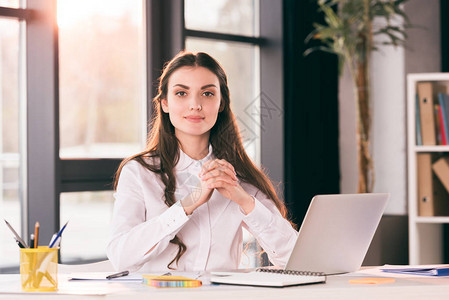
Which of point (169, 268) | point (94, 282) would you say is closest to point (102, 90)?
point (169, 268)

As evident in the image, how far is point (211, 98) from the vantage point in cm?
228

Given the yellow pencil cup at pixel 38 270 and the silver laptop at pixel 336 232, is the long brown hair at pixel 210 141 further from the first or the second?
the yellow pencil cup at pixel 38 270

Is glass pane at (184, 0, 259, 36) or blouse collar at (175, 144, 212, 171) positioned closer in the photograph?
blouse collar at (175, 144, 212, 171)

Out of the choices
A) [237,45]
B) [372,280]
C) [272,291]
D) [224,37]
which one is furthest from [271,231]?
[237,45]

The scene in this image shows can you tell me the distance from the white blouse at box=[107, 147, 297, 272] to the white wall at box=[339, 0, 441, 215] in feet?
7.18

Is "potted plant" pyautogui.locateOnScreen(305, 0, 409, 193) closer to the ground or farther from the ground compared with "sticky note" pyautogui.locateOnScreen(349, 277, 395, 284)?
farther from the ground

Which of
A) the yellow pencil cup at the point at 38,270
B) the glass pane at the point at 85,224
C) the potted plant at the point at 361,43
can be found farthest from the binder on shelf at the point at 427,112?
the yellow pencil cup at the point at 38,270

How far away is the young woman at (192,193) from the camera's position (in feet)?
6.67

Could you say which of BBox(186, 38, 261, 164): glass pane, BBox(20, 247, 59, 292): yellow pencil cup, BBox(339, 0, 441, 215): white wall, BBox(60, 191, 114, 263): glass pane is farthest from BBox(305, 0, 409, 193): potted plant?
BBox(20, 247, 59, 292): yellow pencil cup

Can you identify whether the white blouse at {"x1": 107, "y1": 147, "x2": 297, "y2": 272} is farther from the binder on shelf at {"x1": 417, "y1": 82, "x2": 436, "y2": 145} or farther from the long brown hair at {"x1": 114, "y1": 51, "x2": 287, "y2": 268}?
the binder on shelf at {"x1": 417, "y1": 82, "x2": 436, "y2": 145}

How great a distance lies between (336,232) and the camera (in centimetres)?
176

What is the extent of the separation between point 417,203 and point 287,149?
89 cm

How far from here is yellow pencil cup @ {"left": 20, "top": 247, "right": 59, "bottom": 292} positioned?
157 centimetres

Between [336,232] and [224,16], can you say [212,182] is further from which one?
[224,16]
